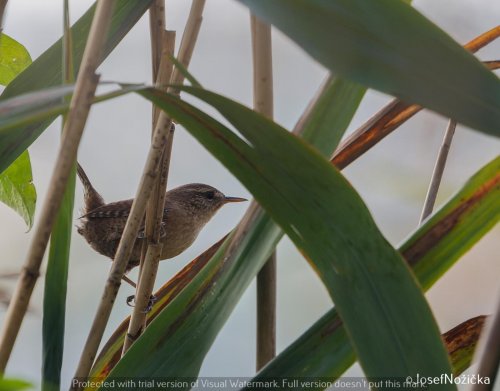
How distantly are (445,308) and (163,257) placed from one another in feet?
3.77

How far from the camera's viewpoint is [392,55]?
74 centimetres

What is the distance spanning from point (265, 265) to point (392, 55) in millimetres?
513

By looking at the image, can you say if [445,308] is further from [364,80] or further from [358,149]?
[364,80]

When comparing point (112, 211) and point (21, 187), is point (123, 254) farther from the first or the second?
point (112, 211)

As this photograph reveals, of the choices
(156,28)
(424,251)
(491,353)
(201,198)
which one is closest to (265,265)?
(424,251)

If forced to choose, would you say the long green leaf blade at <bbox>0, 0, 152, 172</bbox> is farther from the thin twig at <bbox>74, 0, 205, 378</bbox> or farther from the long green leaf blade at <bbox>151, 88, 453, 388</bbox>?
the long green leaf blade at <bbox>151, 88, 453, 388</bbox>

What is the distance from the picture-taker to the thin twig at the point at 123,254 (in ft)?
3.22

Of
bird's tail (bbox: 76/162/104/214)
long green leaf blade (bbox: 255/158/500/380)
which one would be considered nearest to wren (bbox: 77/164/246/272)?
bird's tail (bbox: 76/162/104/214)

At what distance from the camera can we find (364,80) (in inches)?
28.4

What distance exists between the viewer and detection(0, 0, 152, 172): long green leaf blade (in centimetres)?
107

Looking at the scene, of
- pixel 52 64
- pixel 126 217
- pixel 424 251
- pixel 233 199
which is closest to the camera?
pixel 424 251

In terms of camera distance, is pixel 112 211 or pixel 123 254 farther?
pixel 112 211

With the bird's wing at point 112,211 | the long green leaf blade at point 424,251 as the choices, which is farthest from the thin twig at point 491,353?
the bird's wing at point 112,211

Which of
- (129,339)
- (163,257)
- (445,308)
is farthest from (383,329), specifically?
(163,257)
